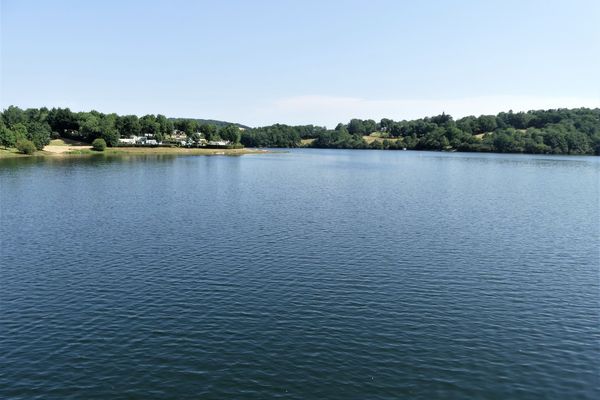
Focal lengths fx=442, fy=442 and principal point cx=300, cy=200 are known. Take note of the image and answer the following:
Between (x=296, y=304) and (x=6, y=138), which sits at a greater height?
(x=6, y=138)

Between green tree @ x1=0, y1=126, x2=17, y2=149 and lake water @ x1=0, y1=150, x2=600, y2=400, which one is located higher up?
green tree @ x1=0, y1=126, x2=17, y2=149

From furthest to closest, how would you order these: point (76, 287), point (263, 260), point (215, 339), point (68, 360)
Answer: point (263, 260) → point (76, 287) → point (215, 339) → point (68, 360)

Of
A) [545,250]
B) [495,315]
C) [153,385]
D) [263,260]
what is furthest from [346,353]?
[545,250]

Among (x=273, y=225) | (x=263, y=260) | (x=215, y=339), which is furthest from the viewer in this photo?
(x=273, y=225)

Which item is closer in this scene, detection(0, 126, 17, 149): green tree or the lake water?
the lake water

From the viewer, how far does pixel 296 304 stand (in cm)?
3638

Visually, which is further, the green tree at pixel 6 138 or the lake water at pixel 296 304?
the green tree at pixel 6 138

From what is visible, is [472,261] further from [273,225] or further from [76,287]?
[76,287]

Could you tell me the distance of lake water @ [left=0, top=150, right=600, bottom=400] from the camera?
25.7 m

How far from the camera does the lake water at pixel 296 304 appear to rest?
84.2ft

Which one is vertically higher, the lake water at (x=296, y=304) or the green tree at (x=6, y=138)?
the green tree at (x=6, y=138)

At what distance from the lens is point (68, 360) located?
27266mm

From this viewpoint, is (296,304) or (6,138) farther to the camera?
(6,138)

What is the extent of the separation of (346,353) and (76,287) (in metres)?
25.3
